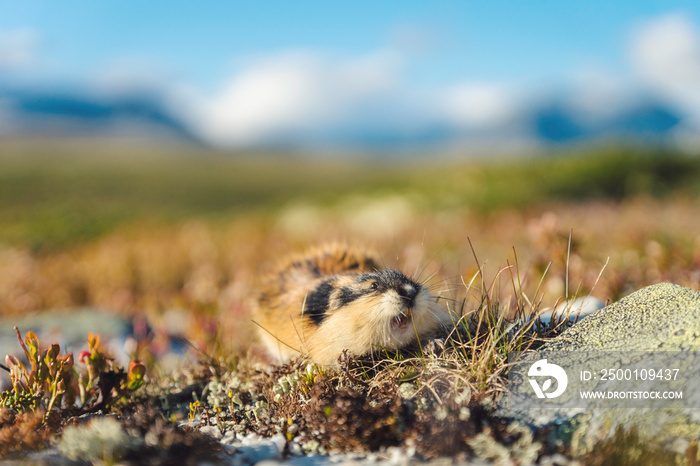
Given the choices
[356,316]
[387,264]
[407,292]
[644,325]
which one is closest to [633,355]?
[644,325]

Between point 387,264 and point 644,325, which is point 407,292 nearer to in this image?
point 644,325

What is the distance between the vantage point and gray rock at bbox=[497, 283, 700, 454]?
293 cm

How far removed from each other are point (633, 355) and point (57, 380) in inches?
160

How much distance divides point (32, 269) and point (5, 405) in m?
8.57


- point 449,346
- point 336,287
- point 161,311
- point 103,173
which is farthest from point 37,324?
point 103,173

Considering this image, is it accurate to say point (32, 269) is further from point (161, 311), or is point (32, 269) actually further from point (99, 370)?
point (99, 370)

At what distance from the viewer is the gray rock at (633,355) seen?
293 cm

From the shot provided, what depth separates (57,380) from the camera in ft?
12.8

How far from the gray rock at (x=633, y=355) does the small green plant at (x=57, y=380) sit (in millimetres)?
3009

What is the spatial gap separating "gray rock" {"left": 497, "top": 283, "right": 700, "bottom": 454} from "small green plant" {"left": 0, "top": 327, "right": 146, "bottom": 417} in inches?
118

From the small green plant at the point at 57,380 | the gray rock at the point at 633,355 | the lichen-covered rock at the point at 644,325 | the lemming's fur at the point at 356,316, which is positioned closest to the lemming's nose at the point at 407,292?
the lemming's fur at the point at 356,316

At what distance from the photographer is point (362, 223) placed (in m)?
15.9

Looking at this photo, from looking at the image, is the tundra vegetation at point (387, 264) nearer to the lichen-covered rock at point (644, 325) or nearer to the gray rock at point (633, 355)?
the gray rock at point (633, 355)

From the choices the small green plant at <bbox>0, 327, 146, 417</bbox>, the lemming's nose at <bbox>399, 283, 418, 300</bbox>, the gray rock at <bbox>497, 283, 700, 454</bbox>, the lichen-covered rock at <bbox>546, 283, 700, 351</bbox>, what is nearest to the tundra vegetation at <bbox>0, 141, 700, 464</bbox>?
the small green plant at <bbox>0, 327, 146, 417</bbox>
